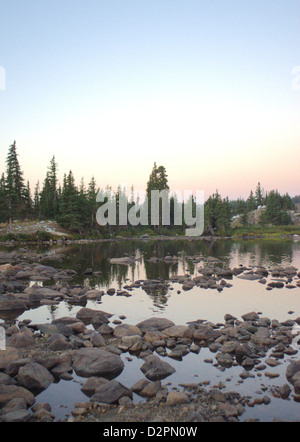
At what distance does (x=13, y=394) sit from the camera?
10102 mm

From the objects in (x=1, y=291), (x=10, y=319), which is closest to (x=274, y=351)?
(x=10, y=319)

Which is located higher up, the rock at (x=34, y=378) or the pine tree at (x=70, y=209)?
the pine tree at (x=70, y=209)

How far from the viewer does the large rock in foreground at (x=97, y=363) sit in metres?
12.3

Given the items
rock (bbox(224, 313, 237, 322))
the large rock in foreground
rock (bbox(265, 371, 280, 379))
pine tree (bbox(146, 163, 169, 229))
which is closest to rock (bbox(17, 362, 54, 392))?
the large rock in foreground

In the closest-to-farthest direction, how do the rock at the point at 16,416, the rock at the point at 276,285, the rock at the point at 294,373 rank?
1. the rock at the point at 16,416
2. the rock at the point at 294,373
3. the rock at the point at 276,285

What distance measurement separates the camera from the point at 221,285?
28938 millimetres

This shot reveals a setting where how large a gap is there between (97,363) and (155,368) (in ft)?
7.11

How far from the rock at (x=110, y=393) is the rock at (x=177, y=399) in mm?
1318

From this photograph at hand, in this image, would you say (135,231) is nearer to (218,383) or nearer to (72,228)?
(72,228)

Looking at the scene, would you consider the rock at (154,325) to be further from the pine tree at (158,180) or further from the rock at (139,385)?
the pine tree at (158,180)

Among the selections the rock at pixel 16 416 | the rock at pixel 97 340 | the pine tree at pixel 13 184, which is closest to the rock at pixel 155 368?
the rock at pixel 97 340

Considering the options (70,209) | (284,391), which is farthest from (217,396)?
(70,209)

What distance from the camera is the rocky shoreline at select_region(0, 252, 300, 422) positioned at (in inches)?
378

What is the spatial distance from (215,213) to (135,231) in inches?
1222
